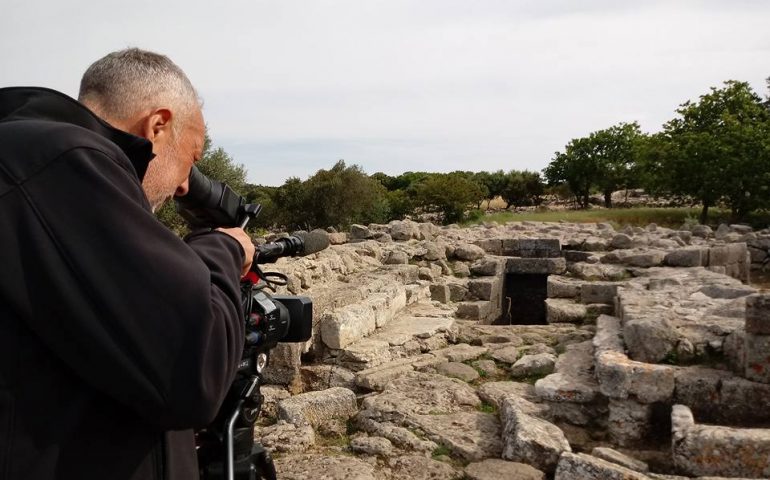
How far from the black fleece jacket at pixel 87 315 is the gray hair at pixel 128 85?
0.21m

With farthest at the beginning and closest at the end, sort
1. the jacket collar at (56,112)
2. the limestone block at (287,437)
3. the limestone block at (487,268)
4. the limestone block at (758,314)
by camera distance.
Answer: the limestone block at (487,268), the limestone block at (758,314), the limestone block at (287,437), the jacket collar at (56,112)

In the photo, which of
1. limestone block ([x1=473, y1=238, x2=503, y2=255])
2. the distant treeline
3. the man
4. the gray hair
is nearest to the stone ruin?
the man

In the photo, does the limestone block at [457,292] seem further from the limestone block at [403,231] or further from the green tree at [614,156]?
the green tree at [614,156]

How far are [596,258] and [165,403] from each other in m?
11.4

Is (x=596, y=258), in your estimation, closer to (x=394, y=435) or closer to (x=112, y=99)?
(x=394, y=435)

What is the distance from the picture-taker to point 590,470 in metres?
3.12

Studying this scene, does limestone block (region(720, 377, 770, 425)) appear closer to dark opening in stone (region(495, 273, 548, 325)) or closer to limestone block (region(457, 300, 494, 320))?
limestone block (region(457, 300, 494, 320))

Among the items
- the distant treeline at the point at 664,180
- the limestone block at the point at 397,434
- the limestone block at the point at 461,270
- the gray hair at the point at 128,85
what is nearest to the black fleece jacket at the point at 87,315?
the gray hair at the point at 128,85

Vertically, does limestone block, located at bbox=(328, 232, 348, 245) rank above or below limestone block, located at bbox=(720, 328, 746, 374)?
above

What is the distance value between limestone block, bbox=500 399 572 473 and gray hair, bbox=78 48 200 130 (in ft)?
9.16

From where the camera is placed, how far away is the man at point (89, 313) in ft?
3.44

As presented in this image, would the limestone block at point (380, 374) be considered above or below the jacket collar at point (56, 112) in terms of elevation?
below

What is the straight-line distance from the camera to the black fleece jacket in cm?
105

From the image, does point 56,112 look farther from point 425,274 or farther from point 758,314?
point 425,274
